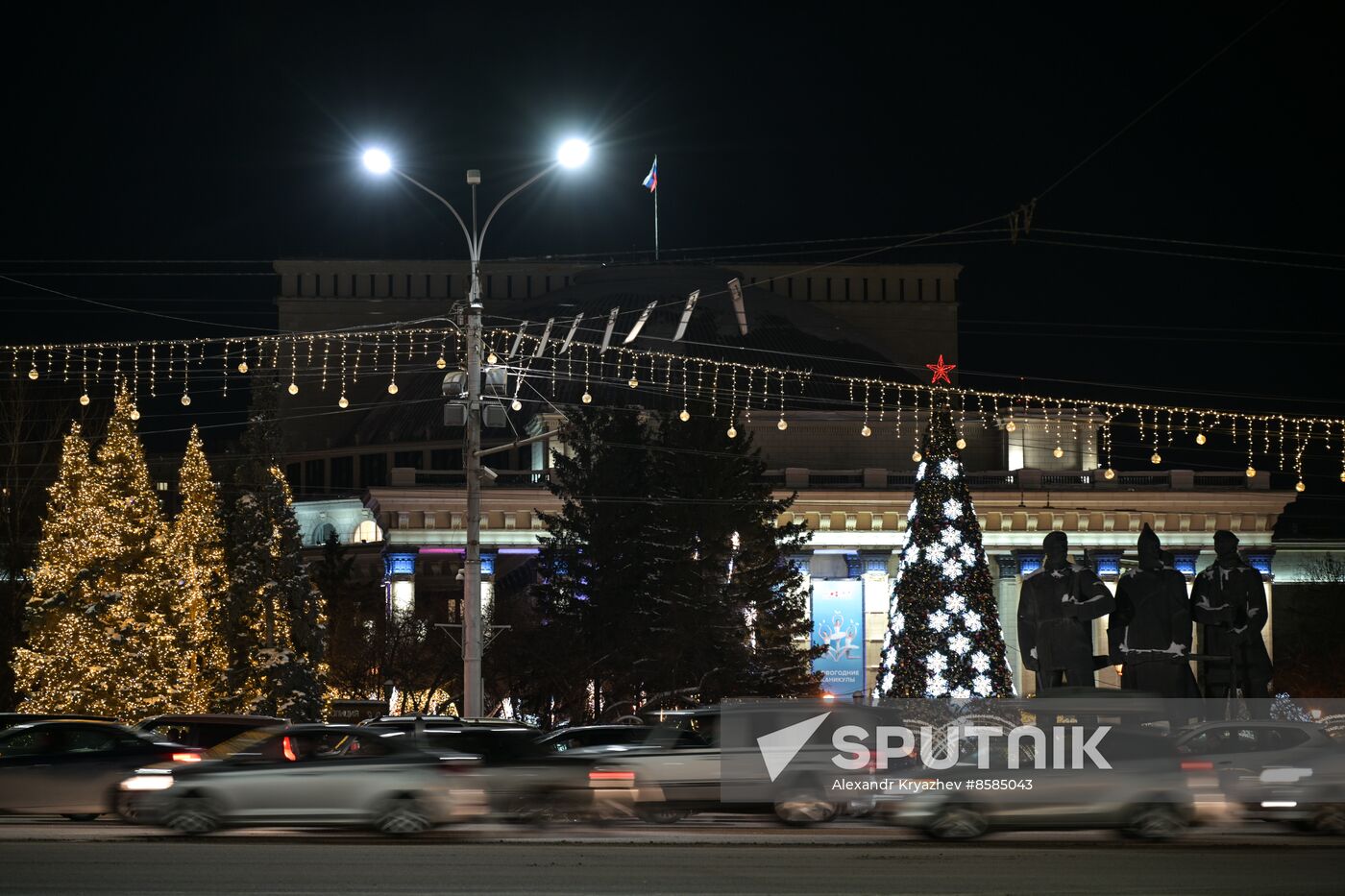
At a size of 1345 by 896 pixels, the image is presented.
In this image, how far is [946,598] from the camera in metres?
39.9

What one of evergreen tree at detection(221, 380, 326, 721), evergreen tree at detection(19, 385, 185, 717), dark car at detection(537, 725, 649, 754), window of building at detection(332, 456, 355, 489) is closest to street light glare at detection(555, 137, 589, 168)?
dark car at detection(537, 725, 649, 754)

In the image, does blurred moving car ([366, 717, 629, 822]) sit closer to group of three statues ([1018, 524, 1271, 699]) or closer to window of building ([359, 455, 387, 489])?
group of three statues ([1018, 524, 1271, 699])

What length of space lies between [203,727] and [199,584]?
52.4ft

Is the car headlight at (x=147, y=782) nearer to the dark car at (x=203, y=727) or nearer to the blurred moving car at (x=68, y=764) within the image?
the blurred moving car at (x=68, y=764)

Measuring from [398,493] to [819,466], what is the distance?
1934 centimetres

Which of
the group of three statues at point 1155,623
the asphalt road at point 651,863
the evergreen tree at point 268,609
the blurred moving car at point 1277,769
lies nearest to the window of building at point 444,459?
the evergreen tree at point 268,609

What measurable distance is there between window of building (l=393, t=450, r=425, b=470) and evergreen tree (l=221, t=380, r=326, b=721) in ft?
159

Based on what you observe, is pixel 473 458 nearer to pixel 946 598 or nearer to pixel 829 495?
pixel 946 598

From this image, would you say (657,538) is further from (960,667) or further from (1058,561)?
(1058,561)

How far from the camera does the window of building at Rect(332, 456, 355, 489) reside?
102312 millimetres

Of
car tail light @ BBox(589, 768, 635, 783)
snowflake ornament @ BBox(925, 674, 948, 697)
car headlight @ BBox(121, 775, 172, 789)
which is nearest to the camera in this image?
car headlight @ BBox(121, 775, 172, 789)

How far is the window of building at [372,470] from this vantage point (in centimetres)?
9919

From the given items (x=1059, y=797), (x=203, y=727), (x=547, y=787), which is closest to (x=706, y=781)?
(x=547, y=787)

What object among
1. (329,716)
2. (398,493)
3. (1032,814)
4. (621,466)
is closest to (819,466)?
(398,493)
